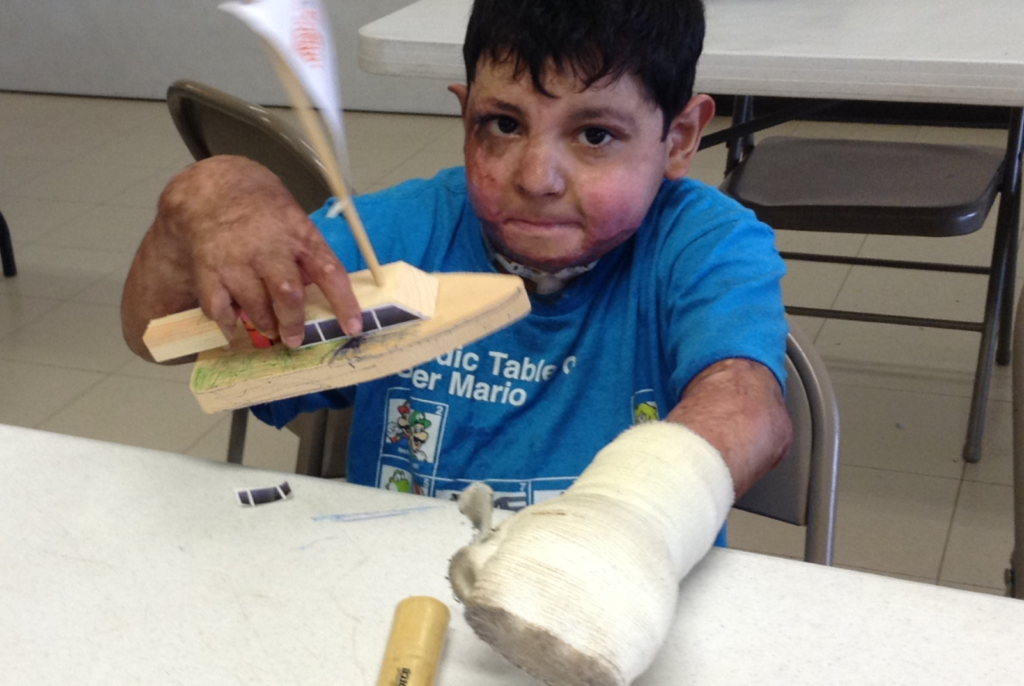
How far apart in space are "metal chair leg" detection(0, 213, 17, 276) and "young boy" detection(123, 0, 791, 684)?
2167 mm

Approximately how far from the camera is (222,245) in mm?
724

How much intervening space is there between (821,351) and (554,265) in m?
1.56

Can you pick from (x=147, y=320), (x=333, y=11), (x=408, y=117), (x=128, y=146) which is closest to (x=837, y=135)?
(x=408, y=117)

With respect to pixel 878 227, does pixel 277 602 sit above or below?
above

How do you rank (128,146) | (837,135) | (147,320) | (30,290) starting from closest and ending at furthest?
1. (147,320)
2. (30,290)
3. (837,135)
4. (128,146)

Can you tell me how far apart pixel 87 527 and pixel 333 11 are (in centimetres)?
337

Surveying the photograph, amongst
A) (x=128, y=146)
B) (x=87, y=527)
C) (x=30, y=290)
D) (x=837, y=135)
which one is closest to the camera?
(x=87, y=527)

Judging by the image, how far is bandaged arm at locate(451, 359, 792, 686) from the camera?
1.48 ft

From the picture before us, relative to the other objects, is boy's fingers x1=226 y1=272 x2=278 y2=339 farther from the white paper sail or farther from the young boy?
the white paper sail

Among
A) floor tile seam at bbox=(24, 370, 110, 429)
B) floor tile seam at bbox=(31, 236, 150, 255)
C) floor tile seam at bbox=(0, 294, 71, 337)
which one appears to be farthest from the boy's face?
floor tile seam at bbox=(31, 236, 150, 255)

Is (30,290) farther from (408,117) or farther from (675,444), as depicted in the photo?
(675,444)

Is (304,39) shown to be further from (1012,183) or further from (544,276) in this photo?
(1012,183)

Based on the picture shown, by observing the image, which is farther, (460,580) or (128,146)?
(128,146)

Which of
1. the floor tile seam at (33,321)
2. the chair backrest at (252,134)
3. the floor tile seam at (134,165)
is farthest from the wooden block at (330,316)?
the floor tile seam at (134,165)
